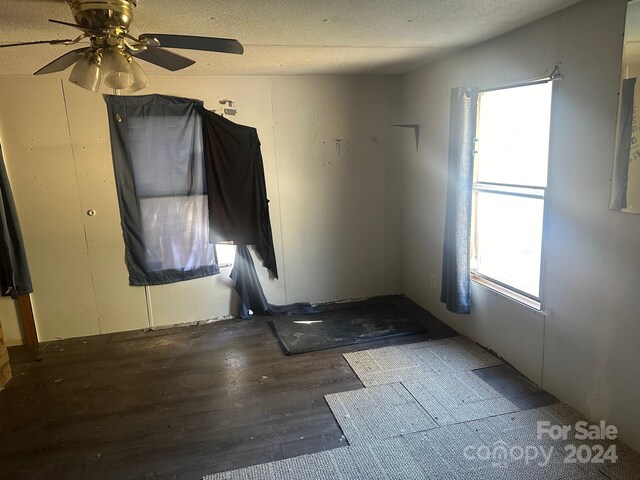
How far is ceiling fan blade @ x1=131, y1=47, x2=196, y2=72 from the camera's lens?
187cm

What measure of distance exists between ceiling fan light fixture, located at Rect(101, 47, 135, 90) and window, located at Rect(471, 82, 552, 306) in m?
2.16

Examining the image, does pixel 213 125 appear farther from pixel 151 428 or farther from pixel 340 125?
pixel 151 428

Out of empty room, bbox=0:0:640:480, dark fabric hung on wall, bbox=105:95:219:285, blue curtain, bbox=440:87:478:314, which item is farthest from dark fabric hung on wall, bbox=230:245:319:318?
blue curtain, bbox=440:87:478:314

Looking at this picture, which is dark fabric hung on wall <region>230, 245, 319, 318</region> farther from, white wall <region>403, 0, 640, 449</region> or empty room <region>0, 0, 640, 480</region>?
white wall <region>403, 0, 640, 449</region>

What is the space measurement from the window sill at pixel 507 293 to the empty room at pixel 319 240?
0.08ft

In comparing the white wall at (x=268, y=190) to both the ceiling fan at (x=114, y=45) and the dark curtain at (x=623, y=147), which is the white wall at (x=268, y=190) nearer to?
the ceiling fan at (x=114, y=45)

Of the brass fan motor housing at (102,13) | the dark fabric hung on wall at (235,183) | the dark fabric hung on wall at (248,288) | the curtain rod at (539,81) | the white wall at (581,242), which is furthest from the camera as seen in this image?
the dark fabric hung on wall at (248,288)

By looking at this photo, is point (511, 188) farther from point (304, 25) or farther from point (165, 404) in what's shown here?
point (165, 404)

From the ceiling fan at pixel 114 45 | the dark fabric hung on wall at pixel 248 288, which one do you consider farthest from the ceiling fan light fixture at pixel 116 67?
the dark fabric hung on wall at pixel 248 288

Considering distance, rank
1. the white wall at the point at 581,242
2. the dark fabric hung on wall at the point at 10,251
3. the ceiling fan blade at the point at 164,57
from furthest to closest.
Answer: the dark fabric hung on wall at the point at 10,251, the white wall at the point at 581,242, the ceiling fan blade at the point at 164,57

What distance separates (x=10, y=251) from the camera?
3.38 m

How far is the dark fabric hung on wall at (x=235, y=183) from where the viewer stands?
3.67m

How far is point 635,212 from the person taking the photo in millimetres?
1967

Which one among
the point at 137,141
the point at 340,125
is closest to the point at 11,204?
the point at 137,141
